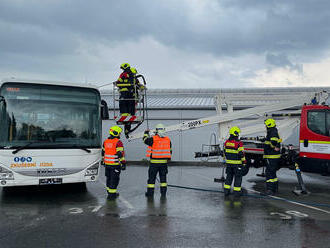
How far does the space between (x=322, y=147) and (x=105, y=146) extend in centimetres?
594

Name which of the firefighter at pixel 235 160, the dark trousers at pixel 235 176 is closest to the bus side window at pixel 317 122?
the firefighter at pixel 235 160

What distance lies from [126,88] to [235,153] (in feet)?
11.7

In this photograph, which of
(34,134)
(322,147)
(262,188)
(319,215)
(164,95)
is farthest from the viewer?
(164,95)

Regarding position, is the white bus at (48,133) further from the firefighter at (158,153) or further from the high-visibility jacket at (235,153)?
the high-visibility jacket at (235,153)

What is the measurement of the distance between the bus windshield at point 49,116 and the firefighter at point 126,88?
1133 millimetres

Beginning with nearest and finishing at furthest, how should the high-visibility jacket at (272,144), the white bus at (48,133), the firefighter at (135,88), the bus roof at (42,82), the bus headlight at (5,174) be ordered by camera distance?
the bus headlight at (5,174), the white bus at (48,133), the bus roof at (42,82), the high-visibility jacket at (272,144), the firefighter at (135,88)

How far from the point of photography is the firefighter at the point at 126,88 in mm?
8841

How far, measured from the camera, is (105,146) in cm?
756

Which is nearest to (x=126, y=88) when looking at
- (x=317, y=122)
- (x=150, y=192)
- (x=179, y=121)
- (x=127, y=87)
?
(x=127, y=87)

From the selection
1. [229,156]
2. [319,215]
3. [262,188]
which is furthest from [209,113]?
[319,215]

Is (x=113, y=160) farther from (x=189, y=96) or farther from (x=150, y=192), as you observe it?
(x=189, y=96)

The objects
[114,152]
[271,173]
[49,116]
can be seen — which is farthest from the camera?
[271,173]

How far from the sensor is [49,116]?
730cm

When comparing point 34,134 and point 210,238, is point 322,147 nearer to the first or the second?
point 210,238
